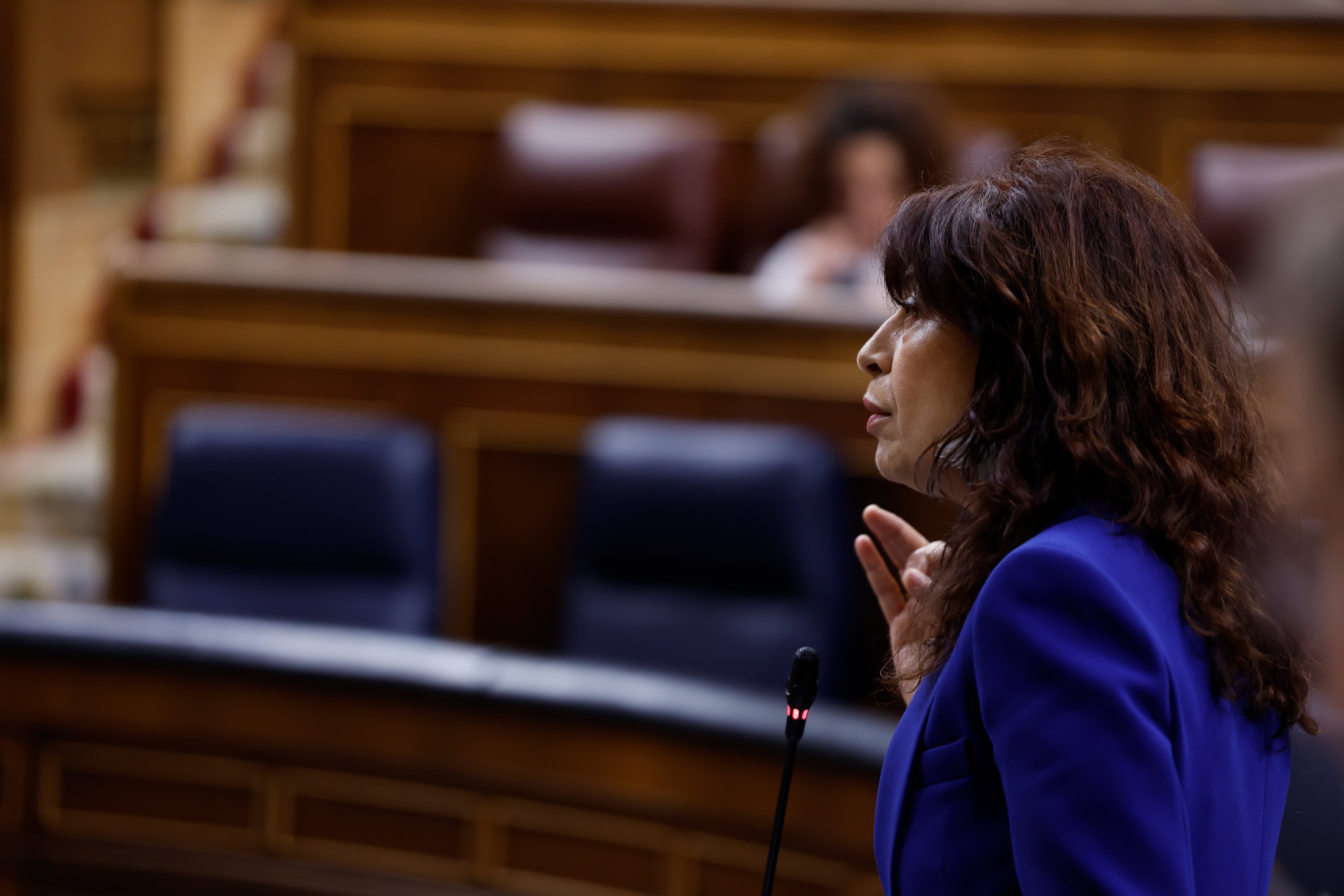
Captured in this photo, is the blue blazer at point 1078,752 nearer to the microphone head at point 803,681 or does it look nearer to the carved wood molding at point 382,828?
the microphone head at point 803,681

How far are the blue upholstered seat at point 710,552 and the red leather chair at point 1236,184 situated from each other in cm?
68

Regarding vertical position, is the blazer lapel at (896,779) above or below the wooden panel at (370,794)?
above

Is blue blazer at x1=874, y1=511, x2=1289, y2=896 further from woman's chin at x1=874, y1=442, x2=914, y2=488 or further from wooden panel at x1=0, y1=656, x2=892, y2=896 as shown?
wooden panel at x1=0, y1=656, x2=892, y2=896

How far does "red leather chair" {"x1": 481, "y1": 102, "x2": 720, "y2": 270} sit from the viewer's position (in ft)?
6.22

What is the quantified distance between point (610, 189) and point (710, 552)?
0.81m

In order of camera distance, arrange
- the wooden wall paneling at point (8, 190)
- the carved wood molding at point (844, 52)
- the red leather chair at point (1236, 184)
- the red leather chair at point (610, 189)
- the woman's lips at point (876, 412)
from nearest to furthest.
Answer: the woman's lips at point (876, 412) < the red leather chair at point (1236, 184) < the carved wood molding at point (844, 52) < the red leather chair at point (610, 189) < the wooden wall paneling at point (8, 190)

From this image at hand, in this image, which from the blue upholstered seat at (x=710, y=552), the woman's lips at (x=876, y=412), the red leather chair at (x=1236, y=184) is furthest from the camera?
the red leather chair at (x=1236, y=184)

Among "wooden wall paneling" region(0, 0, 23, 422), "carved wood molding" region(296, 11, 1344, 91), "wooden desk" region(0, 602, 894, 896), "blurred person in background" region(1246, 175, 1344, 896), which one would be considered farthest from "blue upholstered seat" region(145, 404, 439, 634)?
"wooden wall paneling" region(0, 0, 23, 422)

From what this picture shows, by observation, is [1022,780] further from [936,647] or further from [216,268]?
[216,268]

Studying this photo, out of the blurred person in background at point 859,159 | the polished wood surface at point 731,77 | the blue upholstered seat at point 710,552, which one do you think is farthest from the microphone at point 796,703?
the polished wood surface at point 731,77

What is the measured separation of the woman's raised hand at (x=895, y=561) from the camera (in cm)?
55

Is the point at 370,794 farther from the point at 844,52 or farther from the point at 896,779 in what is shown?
the point at 844,52

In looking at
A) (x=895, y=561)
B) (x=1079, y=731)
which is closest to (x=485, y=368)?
(x=895, y=561)

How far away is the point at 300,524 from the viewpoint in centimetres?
135
